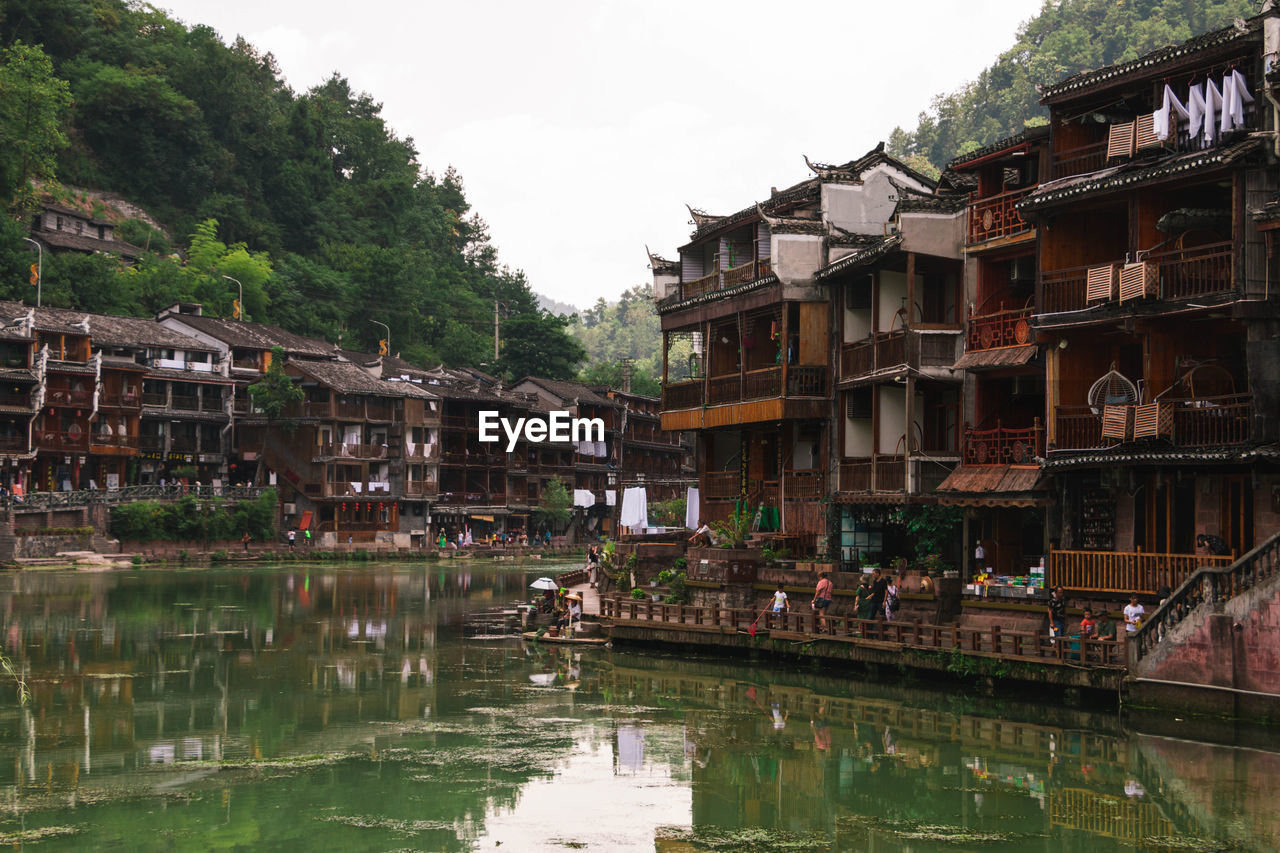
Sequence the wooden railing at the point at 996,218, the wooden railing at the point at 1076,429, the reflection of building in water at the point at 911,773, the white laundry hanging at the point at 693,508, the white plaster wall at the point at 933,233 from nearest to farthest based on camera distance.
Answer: the reflection of building in water at the point at 911,773 → the wooden railing at the point at 1076,429 → the wooden railing at the point at 996,218 → the white plaster wall at the point at 933,233 → the white laundry hanging at the point at 693,508

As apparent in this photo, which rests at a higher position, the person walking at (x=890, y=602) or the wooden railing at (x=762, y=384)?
the wooden railing at (x=762, y=384)

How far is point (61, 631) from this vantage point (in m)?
41.2

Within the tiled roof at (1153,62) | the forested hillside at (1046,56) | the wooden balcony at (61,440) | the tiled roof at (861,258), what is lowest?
the wooden balcony at (61,440)

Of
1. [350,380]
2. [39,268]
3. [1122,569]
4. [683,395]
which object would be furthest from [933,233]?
[39,268]

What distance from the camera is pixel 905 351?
1475 inches

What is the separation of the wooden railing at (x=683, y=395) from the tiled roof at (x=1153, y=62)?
18.6m

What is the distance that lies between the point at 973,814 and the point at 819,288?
80.0 ft

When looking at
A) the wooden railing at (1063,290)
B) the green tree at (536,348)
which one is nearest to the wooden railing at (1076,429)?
the wooden railing at (1063,290)

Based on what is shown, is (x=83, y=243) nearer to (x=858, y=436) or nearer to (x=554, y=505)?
(x=554, y=505)

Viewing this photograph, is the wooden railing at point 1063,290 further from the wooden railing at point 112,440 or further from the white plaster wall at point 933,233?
the wooden railing at point 112,440

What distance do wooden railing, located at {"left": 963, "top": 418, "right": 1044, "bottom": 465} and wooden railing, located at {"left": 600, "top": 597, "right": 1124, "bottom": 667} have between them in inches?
185

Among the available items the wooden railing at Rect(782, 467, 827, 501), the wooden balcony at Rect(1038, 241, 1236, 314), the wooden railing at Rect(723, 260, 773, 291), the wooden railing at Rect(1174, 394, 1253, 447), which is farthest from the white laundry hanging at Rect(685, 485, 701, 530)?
the wooden railing at Rect(1174, 394, 1253, 447)

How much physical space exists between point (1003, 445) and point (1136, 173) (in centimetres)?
828

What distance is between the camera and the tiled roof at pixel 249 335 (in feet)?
299
